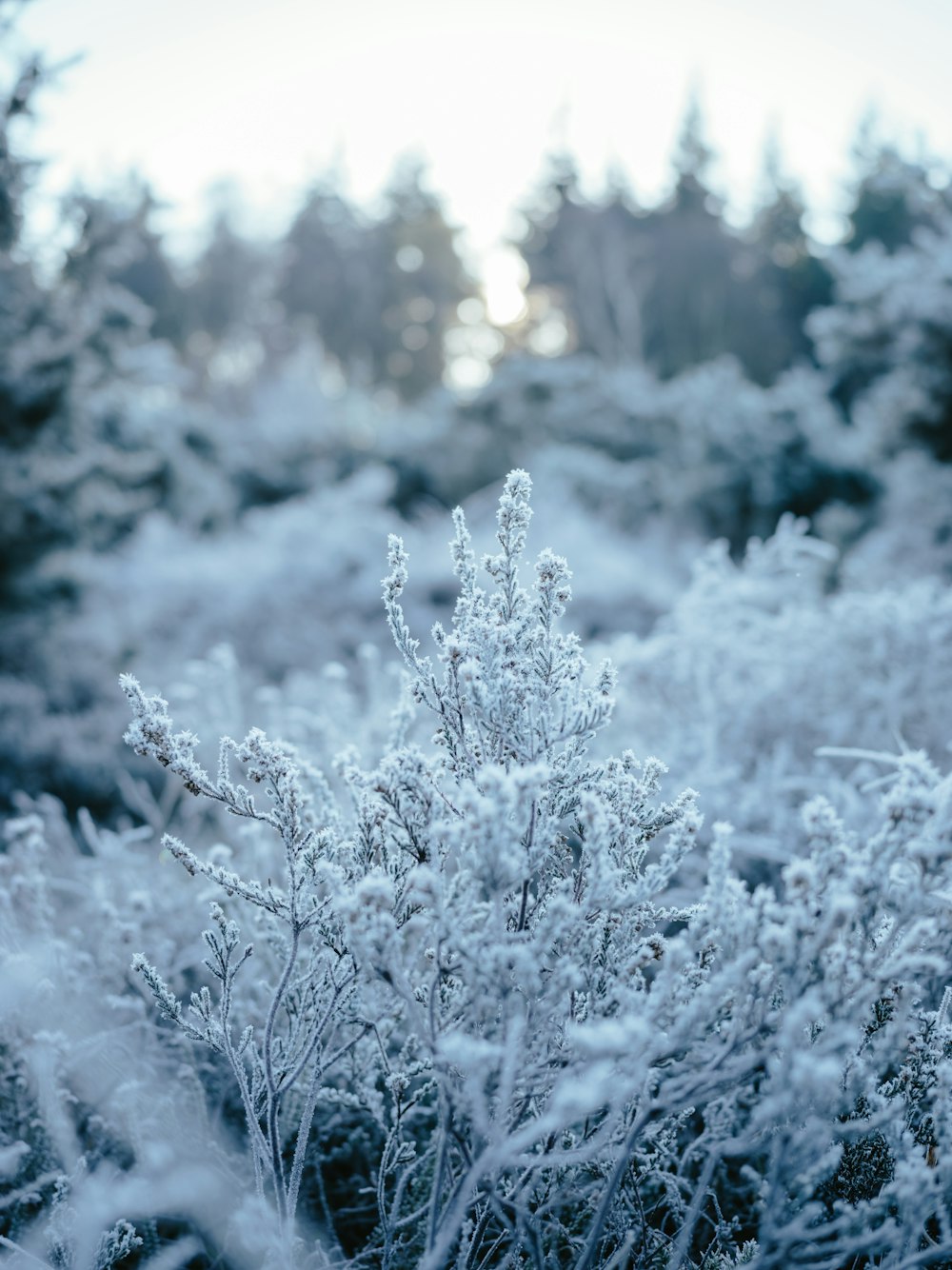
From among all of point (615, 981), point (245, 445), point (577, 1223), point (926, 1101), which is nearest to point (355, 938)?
point (615, 981)

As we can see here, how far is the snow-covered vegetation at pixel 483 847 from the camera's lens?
1.27 metres

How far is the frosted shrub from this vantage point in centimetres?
121

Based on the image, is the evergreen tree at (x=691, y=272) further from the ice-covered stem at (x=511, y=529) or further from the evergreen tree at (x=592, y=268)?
the ice-covered stem at (x=511, y=529)

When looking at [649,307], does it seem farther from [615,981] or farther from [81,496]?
[615,981]

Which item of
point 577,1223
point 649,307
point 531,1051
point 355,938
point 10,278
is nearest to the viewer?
point 355,938

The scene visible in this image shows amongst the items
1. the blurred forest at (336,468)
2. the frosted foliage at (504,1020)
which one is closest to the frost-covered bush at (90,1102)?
the frosted foliage at (504,1020)

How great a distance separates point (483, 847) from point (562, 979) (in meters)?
0.26

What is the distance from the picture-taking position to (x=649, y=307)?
2892 cm

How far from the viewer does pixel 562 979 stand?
128 cm

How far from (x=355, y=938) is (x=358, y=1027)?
880 millimetres

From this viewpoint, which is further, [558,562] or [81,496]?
[81,496]

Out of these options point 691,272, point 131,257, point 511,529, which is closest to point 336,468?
point 131,257

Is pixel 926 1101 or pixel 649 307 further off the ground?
pixel 649 307

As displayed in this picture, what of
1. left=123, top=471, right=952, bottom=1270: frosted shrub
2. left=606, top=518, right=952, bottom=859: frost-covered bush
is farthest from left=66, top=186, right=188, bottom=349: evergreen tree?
left=123, top=471, right=952, bottom=1270: frosted shrub
